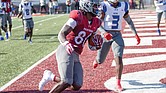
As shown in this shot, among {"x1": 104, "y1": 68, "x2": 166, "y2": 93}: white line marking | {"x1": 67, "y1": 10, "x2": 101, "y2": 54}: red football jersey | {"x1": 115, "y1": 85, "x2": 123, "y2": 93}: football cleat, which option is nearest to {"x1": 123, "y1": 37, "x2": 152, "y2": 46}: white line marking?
{"x1": 104, "y1": 68, "x2": 166, "y2": 93}: white line marking

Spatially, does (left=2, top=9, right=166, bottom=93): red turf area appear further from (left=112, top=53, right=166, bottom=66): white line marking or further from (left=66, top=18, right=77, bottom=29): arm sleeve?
(left=66, top=18, right=77, bottom=29): arm sleeve

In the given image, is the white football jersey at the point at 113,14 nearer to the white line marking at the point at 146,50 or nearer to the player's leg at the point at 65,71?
the player's leg at the point at 65,71

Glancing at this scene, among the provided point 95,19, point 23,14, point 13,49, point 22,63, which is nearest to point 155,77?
point 95,19

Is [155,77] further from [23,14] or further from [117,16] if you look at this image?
[23,14]

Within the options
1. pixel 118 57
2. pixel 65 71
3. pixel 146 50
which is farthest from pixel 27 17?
pixel 65 71

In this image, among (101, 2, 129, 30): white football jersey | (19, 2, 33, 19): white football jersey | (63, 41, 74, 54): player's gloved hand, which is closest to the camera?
(63, 41, 74, 54): player's gloved hand

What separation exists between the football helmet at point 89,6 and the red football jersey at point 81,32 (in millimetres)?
127

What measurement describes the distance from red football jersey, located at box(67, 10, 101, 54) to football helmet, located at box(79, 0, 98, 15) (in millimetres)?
127

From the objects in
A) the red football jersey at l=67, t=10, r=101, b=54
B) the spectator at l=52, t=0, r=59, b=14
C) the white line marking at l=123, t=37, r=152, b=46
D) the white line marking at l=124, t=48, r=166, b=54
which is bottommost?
the spectator at l=52, t=0, r=59, b=14

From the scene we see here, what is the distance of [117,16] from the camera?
298 inches

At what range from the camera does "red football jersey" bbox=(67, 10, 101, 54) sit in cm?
578

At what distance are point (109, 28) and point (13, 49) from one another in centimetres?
601

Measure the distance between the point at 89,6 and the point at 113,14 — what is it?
1.91m

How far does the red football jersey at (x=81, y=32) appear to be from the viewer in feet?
19.0
